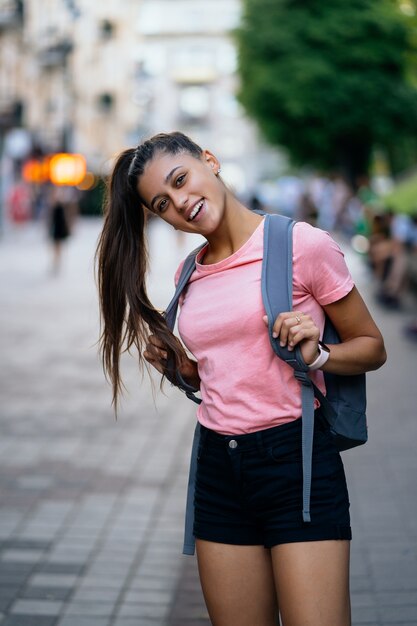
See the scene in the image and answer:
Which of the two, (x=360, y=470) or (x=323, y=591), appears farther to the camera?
(x=360, y=470)

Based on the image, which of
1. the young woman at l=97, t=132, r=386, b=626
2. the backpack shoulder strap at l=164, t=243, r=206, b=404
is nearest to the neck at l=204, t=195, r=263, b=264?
the young woman at l=97, t=132, r=386, b=626

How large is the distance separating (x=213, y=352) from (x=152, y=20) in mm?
101648

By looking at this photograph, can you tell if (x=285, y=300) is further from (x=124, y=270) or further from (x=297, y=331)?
(x=124, y=270)

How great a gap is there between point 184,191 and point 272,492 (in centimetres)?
80

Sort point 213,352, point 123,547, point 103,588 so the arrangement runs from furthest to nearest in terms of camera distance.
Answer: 1. point 123,547
2. point 103,588
3. point 213,352

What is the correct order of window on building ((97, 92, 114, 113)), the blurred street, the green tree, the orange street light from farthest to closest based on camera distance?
window on building ((97, 92, 114, 113)) → the green tree → the orange street light → the blurred street

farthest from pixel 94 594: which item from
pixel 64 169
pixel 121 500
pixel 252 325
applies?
pixel 64 169

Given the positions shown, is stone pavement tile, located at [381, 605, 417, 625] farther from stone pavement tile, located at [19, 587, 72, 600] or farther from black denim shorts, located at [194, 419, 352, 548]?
black denim shorts, located at [194, 419, 352, 548]

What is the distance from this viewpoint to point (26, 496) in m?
6.55

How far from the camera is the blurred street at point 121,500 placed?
4.78 metres

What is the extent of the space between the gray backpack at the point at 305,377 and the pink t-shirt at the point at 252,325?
0.12ft

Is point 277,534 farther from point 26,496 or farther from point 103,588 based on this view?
point 26,496

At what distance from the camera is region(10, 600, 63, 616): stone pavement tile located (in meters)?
4.68

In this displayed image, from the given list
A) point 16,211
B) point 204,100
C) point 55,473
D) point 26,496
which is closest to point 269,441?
point 26,496
